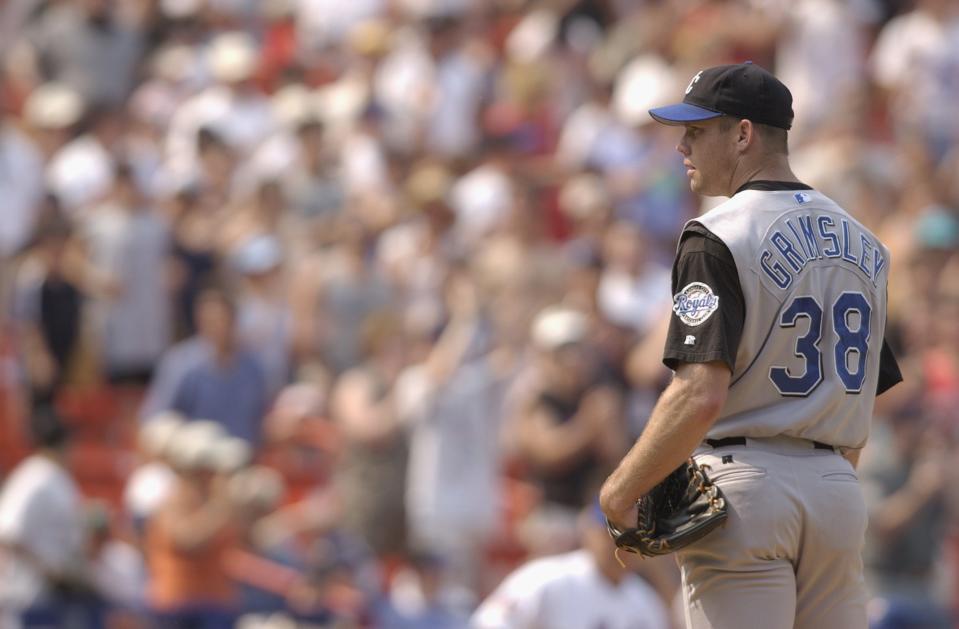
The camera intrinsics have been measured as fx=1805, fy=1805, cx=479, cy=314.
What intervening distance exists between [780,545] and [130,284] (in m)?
8.96

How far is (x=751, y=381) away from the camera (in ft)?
15.3

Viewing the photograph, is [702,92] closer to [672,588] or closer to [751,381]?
[751,381]

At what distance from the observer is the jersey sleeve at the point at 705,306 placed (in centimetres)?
454

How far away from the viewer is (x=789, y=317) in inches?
184

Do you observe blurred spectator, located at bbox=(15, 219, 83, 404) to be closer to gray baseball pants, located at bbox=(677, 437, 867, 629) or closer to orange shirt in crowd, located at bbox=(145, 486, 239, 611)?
orange shirt in crowd, located at bbox=(145, 486, 239, 611)

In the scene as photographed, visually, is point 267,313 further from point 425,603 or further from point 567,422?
point 567,422

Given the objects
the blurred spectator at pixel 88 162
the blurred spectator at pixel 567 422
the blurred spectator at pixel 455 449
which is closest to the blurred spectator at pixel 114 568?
the blurred spectator at pixel 455 449

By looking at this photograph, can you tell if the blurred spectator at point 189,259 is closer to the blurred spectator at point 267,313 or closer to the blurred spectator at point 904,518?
the blurred spectator at point 267,313

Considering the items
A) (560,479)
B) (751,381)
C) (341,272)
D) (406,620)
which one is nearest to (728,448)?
(751,381)

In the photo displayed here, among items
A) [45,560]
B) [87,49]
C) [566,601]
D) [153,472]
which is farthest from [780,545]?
[87,49]

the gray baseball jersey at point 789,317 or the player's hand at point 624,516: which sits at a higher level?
the gray baseball jersey at point 789,317

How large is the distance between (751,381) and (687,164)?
68cm

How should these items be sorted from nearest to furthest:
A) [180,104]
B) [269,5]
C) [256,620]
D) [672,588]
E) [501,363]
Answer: [672,588] → [256,620] → [501,363] → [180,104] → [269,5]

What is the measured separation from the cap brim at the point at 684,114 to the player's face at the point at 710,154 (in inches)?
1.6
